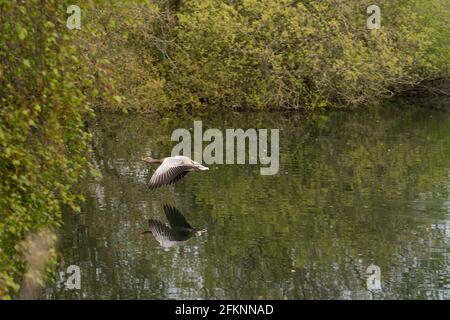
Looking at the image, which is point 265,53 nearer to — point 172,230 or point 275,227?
point 275,227

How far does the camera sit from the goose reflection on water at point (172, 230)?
17.2m

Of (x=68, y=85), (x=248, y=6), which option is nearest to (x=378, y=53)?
(x=248, y=6)

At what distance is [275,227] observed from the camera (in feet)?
59.4

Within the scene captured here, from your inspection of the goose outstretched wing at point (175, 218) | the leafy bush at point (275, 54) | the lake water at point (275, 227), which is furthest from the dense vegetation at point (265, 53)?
the goose outstretched wing at point (175, 218)

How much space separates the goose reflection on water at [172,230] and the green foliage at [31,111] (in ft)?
18.7

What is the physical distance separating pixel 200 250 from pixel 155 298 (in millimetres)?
2734

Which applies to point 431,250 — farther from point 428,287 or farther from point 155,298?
point 155,298

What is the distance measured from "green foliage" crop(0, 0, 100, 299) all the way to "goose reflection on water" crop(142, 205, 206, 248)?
571 centimetres

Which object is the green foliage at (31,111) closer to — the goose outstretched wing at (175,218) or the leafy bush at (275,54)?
the goose outstretched wing at (175,218)

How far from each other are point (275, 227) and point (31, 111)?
8.25m

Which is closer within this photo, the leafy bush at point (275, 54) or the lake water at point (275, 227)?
the lake water at point (275, 227)

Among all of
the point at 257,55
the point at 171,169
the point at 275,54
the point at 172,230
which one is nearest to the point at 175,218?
the point at 172,230

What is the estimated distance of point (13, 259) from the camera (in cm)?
1127

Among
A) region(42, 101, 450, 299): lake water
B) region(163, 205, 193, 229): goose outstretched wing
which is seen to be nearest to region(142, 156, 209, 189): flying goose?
region(42, 101, 450, 299): lake water
